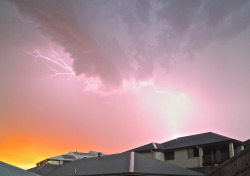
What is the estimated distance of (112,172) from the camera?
24.7m

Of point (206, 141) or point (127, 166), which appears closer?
point (127, 166)

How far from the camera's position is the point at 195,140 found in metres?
39.3

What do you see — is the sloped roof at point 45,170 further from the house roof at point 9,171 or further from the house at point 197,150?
the house roof at point 9,171

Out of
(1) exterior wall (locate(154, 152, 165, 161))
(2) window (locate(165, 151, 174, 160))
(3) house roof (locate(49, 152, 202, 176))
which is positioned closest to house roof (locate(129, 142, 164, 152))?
(1) exterior wall (locate(154, 152, 165, 161))

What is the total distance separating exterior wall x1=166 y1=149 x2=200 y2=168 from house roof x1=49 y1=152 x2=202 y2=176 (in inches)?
398

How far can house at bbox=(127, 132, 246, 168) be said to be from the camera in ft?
116

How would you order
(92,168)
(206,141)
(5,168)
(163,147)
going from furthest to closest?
1. (163,147)
2. (206,141)
3. (92,168)
4. (5,168)

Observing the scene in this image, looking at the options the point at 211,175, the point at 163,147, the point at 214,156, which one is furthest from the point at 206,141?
the point at 211,175

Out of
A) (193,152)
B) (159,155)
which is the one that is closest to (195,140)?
(193,152)

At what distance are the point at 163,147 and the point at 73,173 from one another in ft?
52.6

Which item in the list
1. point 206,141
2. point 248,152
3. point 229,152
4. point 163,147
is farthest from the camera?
point 163,147

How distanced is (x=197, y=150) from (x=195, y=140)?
2036 millimetres

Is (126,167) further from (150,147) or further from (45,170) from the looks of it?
(150,147)

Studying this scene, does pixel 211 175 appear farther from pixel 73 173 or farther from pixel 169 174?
pixel 73 173
